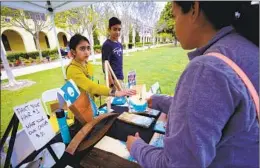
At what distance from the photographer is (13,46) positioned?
1302 cm

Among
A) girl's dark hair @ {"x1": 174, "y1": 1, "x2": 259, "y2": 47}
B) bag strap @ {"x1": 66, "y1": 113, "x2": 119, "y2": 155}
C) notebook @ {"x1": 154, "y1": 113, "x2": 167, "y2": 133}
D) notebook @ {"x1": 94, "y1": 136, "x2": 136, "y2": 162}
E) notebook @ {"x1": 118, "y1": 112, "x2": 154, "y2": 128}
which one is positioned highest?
girl's dark hair @ {"x1": 174, "y1": 1, "x2": 259, "y2": 47}

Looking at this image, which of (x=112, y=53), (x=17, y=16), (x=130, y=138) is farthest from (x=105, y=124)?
(x=17, y=16)

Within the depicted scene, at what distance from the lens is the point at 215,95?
0.35 m

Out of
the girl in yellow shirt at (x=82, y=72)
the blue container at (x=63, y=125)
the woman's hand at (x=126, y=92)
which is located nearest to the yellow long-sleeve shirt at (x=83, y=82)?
the girl in yellow shirt at (x=82, y=72)

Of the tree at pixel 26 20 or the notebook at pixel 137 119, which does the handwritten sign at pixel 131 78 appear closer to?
the notebook at pixel 137 119

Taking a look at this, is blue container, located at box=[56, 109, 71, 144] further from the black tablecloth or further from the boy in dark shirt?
the boy in dark shirt

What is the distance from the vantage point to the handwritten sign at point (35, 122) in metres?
0.82

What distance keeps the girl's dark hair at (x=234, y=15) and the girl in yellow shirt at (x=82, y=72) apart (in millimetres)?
929

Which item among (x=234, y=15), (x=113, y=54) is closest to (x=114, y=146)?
(x=234, y=15)

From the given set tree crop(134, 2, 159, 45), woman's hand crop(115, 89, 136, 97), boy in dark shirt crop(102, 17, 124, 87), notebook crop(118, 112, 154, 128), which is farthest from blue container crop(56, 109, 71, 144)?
tree crop(134, 2, 159, 45)

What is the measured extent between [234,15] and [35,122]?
3.44 ft

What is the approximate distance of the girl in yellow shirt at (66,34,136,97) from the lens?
1464mm

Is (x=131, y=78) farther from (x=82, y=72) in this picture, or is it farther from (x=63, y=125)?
(x=63, y=125)

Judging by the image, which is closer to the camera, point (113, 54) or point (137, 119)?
point (137, 119)
